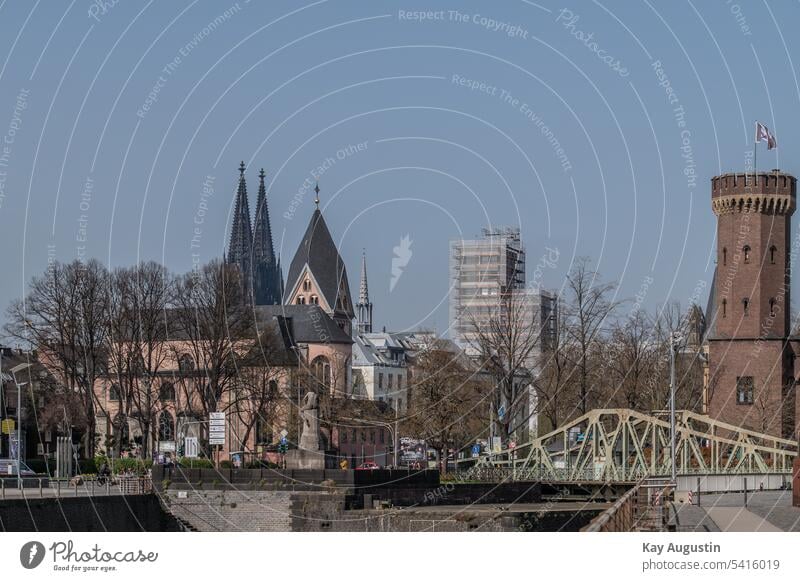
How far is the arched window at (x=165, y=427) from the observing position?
10796 cm

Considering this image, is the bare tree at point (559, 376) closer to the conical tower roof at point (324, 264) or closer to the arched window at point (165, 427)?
the arched window at point (165, 427)

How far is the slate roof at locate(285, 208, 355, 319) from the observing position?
183m

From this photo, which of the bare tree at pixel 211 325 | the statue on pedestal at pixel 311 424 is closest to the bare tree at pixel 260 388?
the bare tree at pixel 211 325

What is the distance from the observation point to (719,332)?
114m

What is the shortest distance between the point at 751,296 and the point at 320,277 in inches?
3241

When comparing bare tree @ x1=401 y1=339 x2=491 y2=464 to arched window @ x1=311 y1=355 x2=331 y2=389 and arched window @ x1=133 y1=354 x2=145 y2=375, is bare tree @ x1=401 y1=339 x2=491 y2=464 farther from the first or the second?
arched window @ x1=311 y1=355 x2=331 y2=389

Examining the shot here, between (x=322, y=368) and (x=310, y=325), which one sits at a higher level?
(x=310, y=325)

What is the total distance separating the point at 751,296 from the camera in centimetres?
11319

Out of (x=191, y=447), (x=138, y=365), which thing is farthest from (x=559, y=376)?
(x=191, y=447)

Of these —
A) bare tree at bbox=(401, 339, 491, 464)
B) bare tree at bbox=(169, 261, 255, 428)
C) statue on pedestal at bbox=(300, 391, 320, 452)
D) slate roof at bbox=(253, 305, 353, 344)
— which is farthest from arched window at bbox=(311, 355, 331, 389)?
statue on pedestal at bbox=(300, 391, 320, 452)

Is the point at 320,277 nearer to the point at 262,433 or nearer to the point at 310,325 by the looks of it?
the point at 310,325

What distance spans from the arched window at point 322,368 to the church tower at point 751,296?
31383 mm
